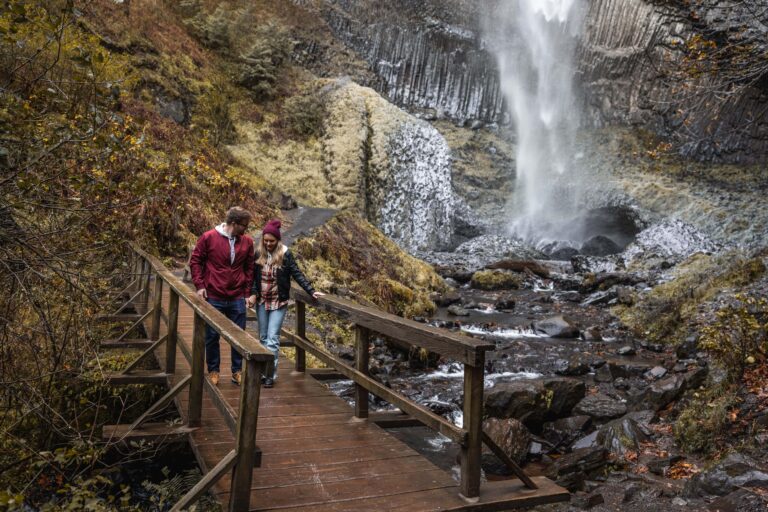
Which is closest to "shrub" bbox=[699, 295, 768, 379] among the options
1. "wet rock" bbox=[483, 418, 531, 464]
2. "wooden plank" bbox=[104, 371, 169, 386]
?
"wet rock" bbox=[483, 418, 531, 464]

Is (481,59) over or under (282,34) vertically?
over

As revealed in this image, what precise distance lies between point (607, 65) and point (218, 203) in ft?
125

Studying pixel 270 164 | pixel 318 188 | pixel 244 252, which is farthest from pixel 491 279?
pixel 244 252

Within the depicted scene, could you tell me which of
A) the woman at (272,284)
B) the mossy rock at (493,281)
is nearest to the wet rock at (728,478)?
the woman at (272,284)

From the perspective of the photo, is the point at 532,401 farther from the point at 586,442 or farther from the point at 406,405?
the point at 406,405

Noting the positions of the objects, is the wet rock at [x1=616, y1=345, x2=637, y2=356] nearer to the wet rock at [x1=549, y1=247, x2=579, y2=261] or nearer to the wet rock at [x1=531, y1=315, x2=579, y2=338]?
the wet rock at [x1=531, y1=315, x2=579, y2=338]

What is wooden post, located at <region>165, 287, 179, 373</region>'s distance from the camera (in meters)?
5.64

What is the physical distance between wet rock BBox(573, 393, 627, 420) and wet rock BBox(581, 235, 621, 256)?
2705 centimetres

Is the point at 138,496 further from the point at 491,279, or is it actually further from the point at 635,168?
the point at 635,168

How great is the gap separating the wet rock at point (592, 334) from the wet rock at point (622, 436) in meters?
6.72

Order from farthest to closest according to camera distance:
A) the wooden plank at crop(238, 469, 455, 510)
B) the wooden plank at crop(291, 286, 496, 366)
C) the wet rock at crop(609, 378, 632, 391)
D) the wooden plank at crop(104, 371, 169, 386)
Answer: the wet rock at crop(609, 378, 632, 391) < the wooden plank at crop(104, 371, 169, 386) < the wooden plank at crop(238, 469, 455, 510) < the wooden plank at crop(291, 286, 496, 366)

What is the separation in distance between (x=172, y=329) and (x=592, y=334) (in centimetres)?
1139

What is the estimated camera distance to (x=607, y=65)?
4322 cm

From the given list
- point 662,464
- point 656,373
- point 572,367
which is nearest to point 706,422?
point 662,464
